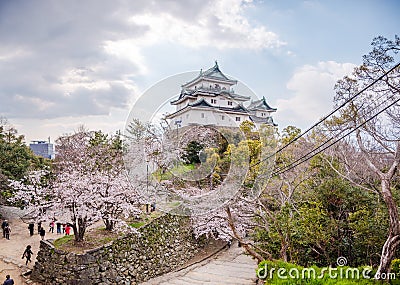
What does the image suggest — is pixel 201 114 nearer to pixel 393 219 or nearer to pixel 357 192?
pixel 357 192

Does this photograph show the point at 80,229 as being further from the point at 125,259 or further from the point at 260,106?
the point at 260,106

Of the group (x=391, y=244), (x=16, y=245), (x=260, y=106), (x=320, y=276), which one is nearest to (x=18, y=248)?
(x=16, y=245)

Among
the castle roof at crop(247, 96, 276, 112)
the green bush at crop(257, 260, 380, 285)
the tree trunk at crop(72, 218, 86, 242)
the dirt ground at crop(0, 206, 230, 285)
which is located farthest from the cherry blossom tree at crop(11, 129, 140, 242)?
the castle roof at crop(247, 96, 276, 112)

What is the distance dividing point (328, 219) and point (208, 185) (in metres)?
3.20

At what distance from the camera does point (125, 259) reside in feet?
30.0

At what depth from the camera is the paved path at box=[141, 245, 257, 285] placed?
29.5 ft

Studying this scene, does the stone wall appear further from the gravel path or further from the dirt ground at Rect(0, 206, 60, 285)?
the dirt ground at Rect(0, 206, 60, 285)

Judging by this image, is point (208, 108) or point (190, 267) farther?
point (190, 267)

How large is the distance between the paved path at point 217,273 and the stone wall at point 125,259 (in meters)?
0.47

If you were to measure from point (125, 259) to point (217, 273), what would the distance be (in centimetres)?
276

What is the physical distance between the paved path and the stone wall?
47 cm

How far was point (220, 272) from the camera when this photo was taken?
9.91 m

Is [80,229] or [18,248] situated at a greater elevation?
[80,229]

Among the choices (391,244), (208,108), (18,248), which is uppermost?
(208,108)
